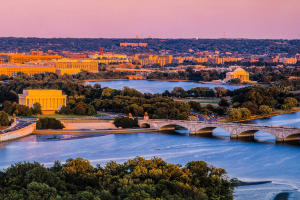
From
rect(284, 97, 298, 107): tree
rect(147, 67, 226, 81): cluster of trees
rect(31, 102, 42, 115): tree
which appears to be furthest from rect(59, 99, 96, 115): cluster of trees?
rect(147, 67, 226, 81): cluster of trees

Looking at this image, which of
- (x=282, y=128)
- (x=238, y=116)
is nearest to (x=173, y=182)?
(x=282, y=128)

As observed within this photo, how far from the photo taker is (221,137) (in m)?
35.8

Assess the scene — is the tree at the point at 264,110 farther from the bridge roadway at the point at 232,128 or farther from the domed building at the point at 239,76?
the domed building at the point at 239,76

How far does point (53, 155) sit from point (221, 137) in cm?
1160

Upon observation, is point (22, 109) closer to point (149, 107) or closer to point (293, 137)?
point (149, 107)

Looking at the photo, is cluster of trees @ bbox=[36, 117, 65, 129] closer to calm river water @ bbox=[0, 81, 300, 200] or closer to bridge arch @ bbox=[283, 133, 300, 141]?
calm river water @ bbox=[0, 81, 300, 200]

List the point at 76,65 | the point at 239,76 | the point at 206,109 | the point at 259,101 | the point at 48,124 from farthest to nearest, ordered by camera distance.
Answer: the point at 76,65 → the point at 239,76 → the point at 259,101 → the point at 206,109 → the point at 48,124

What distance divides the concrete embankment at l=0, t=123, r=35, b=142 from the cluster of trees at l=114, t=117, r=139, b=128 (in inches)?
232

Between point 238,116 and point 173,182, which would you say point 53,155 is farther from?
point 238,116

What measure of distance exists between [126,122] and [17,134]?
7643 mm

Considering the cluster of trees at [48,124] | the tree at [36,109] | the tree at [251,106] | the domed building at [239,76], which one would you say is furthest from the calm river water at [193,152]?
the domed building at [239,76]

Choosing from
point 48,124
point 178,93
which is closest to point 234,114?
point 48,124

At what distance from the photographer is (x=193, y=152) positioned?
101 feet

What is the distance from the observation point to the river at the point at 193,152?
83.2 ft
